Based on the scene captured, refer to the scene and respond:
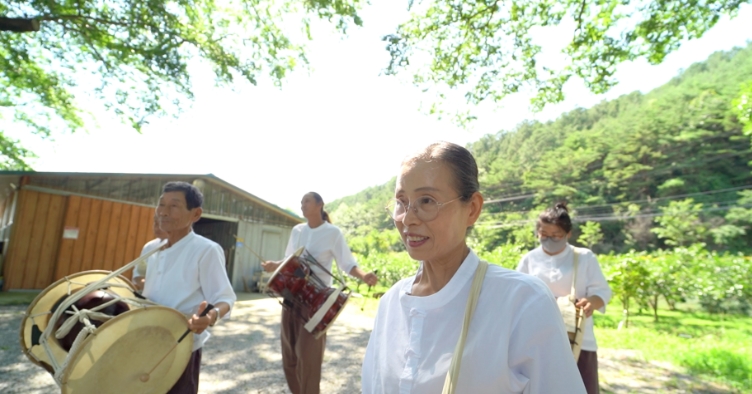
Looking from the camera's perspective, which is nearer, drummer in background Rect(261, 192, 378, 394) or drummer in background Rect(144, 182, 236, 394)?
drummer in background Rect(144, 182, 236, 394)

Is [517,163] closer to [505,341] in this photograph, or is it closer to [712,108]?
[712,108]

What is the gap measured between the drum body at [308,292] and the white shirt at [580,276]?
1699 mm

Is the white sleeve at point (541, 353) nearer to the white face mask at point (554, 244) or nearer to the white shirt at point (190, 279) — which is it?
the white shirt at point (190, 279)

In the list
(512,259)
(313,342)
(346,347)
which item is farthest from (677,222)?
(313,342)

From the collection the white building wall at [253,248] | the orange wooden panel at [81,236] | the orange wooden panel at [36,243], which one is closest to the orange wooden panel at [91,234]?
the orange wooden panel at [81,236]

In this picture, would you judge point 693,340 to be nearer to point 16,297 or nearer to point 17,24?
point 17,24

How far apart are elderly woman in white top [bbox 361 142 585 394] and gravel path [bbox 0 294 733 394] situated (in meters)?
Answer: 3.63

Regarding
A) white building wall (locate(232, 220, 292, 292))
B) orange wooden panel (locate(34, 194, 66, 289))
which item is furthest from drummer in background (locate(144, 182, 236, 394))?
white building wall (locate(232, 220, 292, 292))

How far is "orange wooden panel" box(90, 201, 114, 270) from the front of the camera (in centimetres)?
1090

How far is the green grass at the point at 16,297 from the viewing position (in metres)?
8.52

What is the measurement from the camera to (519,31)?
7.83m

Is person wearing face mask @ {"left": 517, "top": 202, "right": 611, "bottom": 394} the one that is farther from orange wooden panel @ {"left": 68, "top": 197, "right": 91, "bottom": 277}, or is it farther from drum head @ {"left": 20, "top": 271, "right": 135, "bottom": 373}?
orange wooden panel @ {"left": 68, "top": 197, "right": 91, "bottom": 277}

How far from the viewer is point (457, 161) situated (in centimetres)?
129

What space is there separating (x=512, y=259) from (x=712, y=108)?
48.3 meters
